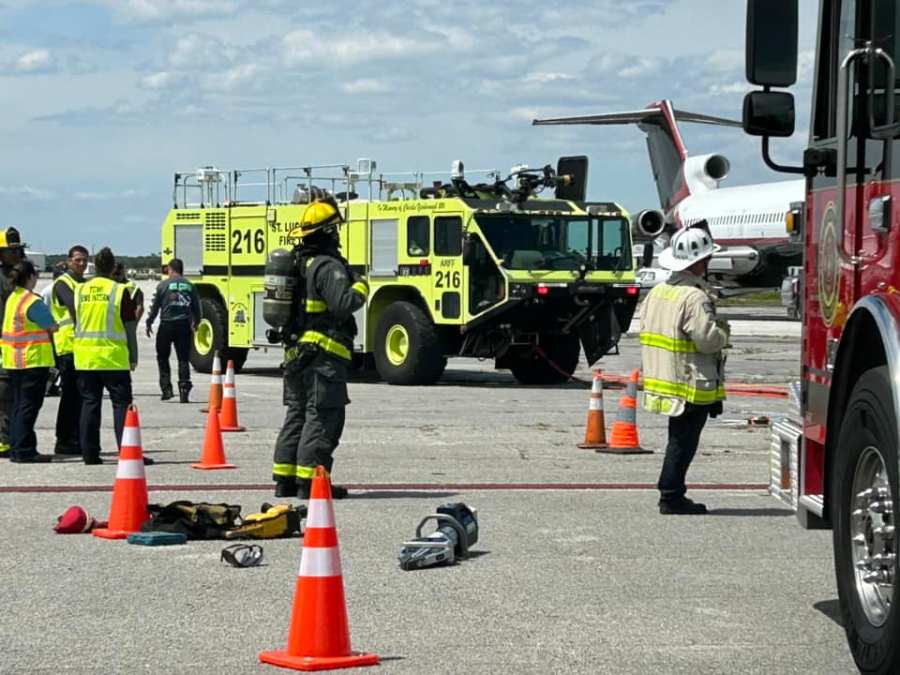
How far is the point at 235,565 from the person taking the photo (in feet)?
30.5

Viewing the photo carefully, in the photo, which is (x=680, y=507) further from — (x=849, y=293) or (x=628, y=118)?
(x=628, y=118)

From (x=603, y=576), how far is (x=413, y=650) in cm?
204

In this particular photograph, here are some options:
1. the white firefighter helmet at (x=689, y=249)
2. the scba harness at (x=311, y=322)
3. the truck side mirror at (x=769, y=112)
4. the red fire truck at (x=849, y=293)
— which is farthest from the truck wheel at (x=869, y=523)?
the scba harness at (x=311, y=322)

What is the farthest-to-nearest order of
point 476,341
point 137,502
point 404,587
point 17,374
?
point 476,341 < point 17,374 < point 137,502 < point 404,587

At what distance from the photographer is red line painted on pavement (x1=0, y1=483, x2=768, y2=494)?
12703 mm

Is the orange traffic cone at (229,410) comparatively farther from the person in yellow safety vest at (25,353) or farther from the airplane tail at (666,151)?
the airplane tail at (666,151)

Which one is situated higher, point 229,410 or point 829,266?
point 829,266

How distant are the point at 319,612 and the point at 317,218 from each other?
5463 mm

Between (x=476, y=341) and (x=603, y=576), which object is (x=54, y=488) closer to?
(x=603, y=576)

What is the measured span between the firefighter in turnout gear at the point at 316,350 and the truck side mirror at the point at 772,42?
4864 millimetres

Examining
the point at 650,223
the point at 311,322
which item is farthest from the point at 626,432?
the point at 650,223

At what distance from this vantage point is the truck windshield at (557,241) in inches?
Result: 934

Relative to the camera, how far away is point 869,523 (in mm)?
6543

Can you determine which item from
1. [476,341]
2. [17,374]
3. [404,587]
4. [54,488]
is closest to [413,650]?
[404,587]
